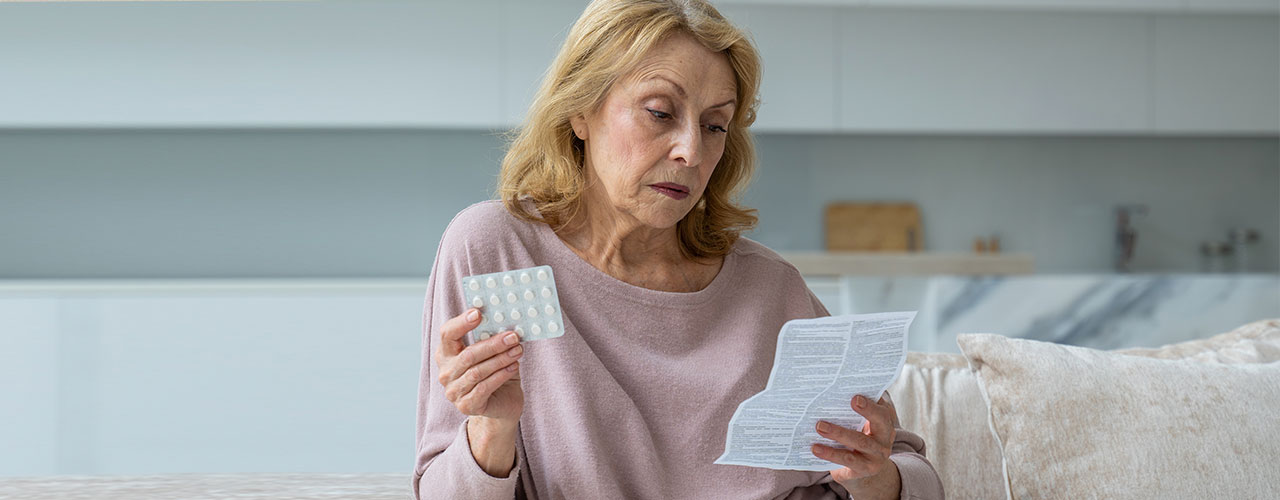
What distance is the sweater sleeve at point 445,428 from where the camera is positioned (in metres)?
1.18

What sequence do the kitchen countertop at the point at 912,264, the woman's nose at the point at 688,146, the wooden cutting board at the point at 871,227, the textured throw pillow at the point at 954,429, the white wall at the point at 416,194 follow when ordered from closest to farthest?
the woman's nose at the point at 688,146, the textured throw pillow at the point at 954,429, the kitchen countertop at the point at 912,264, the white wall at the point at 416,194, the wooden cutting board at the point at 871,227

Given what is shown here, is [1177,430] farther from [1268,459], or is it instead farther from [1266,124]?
[1266,124]

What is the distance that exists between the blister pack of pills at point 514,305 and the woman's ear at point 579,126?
37cm

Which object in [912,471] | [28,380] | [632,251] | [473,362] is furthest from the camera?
[28,380]

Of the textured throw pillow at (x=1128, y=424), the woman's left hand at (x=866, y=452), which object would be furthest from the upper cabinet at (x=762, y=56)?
the woman's left hand at (x=866, y=452)

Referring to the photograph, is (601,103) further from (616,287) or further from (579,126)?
(616,287)

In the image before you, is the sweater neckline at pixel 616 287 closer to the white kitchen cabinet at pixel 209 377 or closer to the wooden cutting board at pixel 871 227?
the white kitchen cabinet at pixel 209 377

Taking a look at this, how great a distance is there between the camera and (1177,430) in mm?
1408

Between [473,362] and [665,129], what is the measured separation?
410 mm

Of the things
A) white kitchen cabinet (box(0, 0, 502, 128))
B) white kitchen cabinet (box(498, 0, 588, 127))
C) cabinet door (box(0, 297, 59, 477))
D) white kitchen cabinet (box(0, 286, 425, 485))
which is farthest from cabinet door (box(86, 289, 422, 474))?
white kitchen cabinet (box(498, 0, 588, 127))

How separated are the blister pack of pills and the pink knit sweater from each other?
0.22m

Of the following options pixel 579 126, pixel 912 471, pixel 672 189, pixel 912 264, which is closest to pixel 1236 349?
pixel 912 471

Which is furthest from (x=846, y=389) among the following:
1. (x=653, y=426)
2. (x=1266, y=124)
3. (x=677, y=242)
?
(x=1266, y=124)

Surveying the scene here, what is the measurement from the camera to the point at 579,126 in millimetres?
1416
